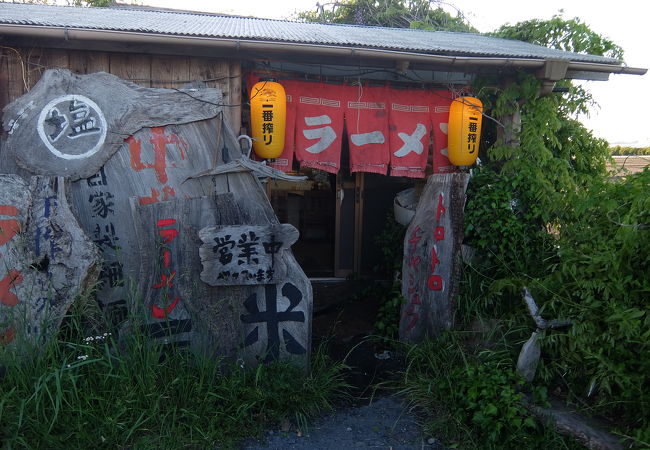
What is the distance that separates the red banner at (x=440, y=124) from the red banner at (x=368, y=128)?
615 mm

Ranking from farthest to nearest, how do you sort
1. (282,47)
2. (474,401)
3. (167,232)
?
(282,47)
(167,232)
(474,401)

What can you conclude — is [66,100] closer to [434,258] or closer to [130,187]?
[130,187]

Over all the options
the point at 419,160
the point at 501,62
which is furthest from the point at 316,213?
the point at 501,62

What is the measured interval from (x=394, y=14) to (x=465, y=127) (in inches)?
442

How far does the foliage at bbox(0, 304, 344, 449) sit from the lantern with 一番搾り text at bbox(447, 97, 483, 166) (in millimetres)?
3237

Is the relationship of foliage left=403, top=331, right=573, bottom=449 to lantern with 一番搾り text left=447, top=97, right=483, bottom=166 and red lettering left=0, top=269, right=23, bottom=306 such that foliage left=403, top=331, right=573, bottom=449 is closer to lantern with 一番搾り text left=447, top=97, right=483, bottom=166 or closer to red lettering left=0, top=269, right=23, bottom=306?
lantern with 一番搾り text left=447, top=97, right=483, bottom=166

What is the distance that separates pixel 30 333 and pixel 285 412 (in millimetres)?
2197

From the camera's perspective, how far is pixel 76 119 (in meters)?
4.40

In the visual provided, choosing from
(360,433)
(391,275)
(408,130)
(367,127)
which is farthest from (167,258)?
(391,275)

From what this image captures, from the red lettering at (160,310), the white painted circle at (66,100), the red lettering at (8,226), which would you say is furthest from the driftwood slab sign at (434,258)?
the red lettering at (8,226)

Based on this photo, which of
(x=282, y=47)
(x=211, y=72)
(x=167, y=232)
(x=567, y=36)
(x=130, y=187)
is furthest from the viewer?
(x=567, y=36)

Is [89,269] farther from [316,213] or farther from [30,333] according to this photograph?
[316,213]

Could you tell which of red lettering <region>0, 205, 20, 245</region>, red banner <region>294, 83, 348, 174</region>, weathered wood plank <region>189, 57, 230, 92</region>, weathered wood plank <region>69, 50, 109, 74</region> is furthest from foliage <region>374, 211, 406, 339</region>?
weathered wood plank <region>69, 50, 109, 74</region>

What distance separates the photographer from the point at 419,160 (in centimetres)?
582
